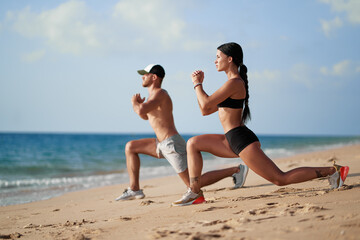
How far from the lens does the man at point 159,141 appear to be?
480cm

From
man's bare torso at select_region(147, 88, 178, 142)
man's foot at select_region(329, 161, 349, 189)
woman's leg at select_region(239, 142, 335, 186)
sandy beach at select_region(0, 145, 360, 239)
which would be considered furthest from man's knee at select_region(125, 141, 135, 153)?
man's foot at select_region(329, 161, 349, 189)

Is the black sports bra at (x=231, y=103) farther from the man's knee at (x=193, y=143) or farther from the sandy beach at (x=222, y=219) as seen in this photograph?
the sandy beach at (x=222, y=219)

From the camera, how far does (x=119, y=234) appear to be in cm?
297

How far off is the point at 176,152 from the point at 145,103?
759 mm

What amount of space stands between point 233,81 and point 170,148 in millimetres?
1426

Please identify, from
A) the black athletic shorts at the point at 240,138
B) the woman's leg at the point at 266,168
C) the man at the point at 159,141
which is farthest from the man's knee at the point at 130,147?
the woman's leg at the point at 266,168

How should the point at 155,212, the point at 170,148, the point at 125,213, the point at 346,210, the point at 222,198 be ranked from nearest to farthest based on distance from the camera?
the point at 346,210 < the point at 155,212 < the point at 125,213 < the point at 222,198 < the point at 170,148

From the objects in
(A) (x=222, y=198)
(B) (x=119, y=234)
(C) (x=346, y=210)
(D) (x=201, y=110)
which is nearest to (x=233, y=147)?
(D) (x=201, y=110)

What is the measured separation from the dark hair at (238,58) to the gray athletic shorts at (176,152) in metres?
1.14

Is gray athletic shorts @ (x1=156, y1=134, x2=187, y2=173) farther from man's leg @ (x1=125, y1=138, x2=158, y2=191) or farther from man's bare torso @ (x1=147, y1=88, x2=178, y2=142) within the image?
man's leg @ (x1=125, y1=138, x2=158, y2=191)

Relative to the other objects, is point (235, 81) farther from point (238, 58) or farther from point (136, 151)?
point (136, 151)

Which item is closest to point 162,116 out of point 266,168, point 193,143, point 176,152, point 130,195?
point 176,152

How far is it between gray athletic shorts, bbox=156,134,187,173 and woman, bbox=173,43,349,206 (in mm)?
715

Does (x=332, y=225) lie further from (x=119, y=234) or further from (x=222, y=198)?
(x=222, y=198)
